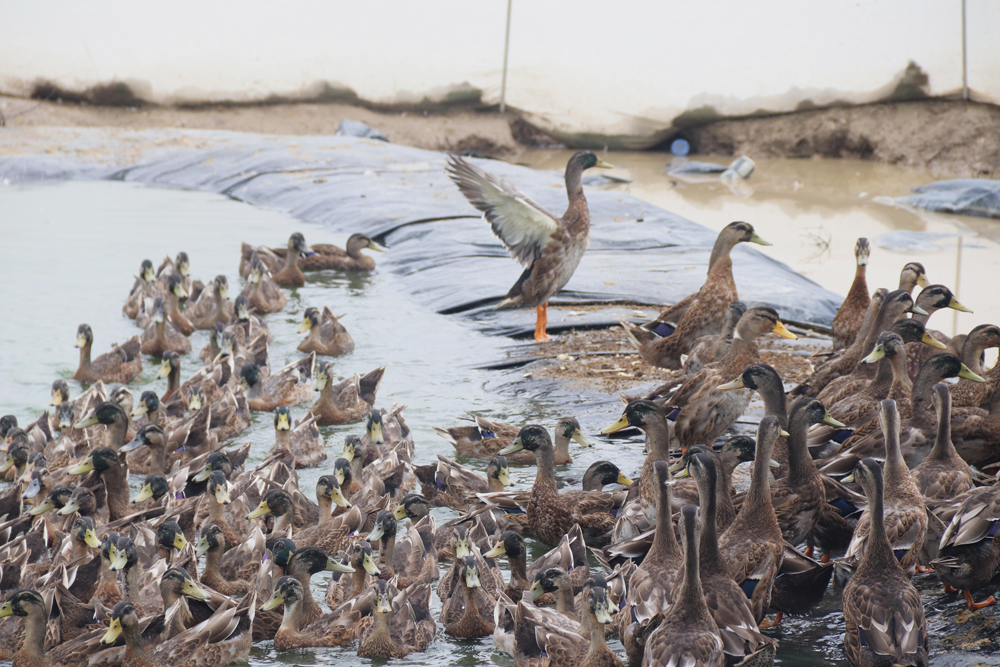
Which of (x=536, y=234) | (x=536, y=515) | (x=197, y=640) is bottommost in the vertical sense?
(x=197, y=640)

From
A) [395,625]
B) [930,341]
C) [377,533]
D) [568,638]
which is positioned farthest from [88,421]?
[930,341]

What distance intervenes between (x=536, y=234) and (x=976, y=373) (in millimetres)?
4109

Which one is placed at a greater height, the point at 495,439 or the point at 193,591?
the point at 495,439

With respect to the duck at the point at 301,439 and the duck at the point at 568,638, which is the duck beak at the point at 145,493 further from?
the duck at the point at 568,638

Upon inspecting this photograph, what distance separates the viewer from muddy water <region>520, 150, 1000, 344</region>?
39.4 feet

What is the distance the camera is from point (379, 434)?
6703mm

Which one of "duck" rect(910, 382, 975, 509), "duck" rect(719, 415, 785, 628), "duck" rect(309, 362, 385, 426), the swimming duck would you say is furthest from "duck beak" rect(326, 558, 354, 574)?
the swimming duck

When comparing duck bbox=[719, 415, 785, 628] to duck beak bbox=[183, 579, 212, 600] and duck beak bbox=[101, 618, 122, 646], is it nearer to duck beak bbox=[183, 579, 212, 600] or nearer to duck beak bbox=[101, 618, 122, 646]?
duck beak bbox=[183, 579, 212, 600]

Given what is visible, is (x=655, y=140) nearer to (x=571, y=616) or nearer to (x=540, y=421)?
(x=540, y=421)

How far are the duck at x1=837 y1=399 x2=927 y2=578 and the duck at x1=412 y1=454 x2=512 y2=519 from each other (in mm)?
2075

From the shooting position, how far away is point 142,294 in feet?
33.1

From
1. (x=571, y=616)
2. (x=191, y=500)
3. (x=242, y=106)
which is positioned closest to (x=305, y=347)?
(x=191, y=500)

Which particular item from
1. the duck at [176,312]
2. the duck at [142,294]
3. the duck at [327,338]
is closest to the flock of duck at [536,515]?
the duck at [327,338]

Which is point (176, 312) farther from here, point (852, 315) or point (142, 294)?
point (852, 315)
